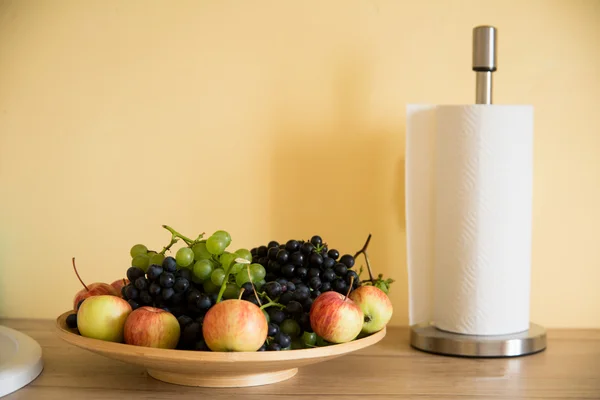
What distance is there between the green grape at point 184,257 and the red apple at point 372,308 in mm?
237

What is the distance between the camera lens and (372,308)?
3.23ft

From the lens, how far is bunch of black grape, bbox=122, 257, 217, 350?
907 millimetres

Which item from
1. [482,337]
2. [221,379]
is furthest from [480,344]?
[221,379]

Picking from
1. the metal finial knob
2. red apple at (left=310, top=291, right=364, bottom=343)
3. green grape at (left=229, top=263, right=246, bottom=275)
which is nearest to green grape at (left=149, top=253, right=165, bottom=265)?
green grape at (left=229, top=263, right=246, bottom=275)

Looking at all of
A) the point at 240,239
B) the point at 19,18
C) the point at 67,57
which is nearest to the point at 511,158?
the point at 240,239

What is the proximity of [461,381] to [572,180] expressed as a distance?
1.66 feet

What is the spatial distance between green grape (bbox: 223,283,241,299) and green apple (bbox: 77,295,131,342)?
5.1 inches

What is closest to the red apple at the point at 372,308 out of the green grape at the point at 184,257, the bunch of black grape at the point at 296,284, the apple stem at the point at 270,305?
the bunch of black grape at the point at 296,284

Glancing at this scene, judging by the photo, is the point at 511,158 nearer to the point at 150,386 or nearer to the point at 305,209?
the point at 305,209

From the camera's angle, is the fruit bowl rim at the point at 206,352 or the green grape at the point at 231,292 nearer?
Answer: the fruit bowl rim at the point at 206,352

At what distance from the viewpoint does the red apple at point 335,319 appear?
0.89 m

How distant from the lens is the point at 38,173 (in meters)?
1.33

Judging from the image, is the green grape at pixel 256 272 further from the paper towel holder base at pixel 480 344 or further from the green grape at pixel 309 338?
the paper towel holder base at pixel 480 344

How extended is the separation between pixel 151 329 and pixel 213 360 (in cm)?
9
